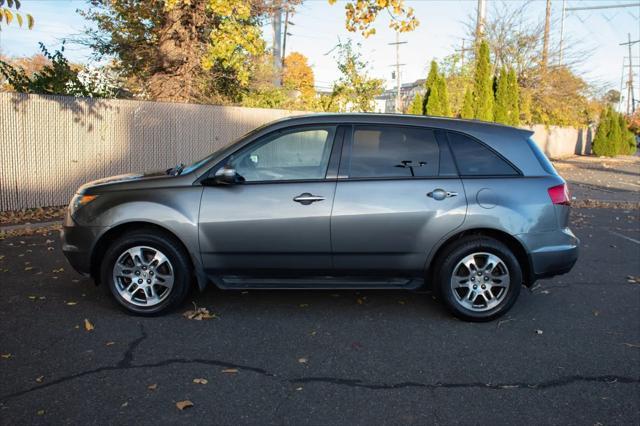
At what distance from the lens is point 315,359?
4.29m

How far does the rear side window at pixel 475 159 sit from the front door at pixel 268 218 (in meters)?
1.14

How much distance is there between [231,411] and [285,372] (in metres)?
0.64

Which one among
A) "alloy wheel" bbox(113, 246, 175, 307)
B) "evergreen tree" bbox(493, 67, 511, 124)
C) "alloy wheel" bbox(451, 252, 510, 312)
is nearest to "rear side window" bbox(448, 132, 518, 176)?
"alloy wheel" bbox(451, 252, 510, 312)

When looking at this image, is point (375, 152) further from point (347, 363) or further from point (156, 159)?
point (156, 159)

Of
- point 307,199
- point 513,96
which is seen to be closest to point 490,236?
point 307,199

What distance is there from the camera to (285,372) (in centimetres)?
406

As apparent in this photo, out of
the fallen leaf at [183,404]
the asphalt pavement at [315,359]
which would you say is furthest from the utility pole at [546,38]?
the fallen leaf at [183,404]

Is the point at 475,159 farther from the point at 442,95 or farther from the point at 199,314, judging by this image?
the point at 442,95

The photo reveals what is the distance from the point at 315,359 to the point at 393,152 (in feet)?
6.42

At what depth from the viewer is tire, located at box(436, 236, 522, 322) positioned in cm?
505

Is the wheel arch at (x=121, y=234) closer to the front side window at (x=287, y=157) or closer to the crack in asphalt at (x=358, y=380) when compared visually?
the front side window at (x=287, y=157)

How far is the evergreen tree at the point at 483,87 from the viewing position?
25844 millimetres

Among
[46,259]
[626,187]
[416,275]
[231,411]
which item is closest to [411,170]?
[416,275]

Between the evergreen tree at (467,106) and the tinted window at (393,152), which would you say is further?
the evergreen tree at (467,106)
